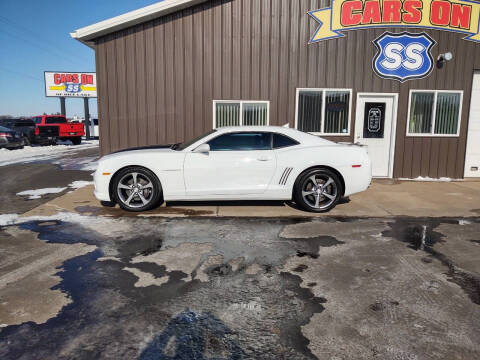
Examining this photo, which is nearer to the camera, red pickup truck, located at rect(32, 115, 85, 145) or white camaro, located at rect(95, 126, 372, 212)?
white camaro, located at rect(95, 126, 372, 212)

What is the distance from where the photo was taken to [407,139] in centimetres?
1002

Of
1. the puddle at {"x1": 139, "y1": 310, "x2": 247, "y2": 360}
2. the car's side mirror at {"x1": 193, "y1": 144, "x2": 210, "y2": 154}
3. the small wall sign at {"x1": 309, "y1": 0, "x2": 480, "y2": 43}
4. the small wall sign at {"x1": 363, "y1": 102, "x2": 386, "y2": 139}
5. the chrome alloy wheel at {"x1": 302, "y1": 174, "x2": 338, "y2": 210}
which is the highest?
the small wall sign at {"x1": 309, "y1": 0, "x2": 480, "y2": 43}

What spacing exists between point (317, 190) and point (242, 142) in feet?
5.00

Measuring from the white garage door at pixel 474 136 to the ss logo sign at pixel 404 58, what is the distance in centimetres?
150

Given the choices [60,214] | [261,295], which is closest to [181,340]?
[261,295]

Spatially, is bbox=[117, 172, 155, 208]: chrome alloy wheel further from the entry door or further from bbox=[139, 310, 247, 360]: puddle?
the entry door

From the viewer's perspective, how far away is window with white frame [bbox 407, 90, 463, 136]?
998cm

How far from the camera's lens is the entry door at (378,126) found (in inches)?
393

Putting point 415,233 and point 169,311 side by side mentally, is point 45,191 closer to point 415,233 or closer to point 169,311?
point 169,311

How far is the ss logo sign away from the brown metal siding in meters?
0.17

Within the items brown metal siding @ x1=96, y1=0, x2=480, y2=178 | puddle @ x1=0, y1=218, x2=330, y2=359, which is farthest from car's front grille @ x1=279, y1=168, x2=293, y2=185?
brown metal siding @ x1=96, y1=0, x2=480, y2=178

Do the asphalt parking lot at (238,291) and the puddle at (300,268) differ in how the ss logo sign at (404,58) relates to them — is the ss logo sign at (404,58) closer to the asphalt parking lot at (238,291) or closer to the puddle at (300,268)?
the asphalt parking lot at (238,291)

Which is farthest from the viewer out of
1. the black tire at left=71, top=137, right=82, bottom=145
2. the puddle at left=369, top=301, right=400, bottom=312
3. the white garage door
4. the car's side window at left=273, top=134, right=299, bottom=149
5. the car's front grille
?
the black tire at left=71, top=137, right=82, bottom=145

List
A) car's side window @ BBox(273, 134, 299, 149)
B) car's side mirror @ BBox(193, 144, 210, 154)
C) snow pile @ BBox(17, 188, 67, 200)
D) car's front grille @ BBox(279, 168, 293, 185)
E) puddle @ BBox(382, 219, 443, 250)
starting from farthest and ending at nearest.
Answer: snow pile @ BBox(17, 188, 67, 200), car's side window @ BBox(273, 134, 299, 149), car's front grille @ BBox(279, 168, 293, 185), car's side mirror @ BBox(193, 144, 210, 154), puddle @ BBox(382, 219, 443, 250)
